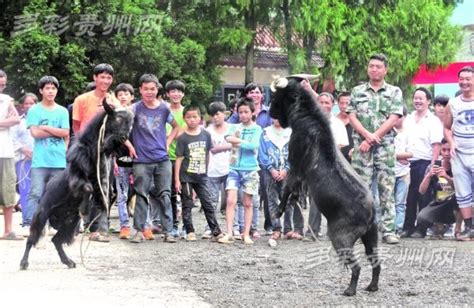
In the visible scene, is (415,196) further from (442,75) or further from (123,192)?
(442,75)

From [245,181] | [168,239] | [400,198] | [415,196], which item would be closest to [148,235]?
[168,239]

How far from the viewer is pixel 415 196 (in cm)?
1083

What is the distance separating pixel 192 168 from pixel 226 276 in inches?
105

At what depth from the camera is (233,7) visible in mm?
21312

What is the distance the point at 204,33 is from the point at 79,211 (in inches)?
547

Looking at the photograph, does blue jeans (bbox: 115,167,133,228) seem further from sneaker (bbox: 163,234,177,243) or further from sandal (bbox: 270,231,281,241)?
sandal (bbox: 270,231,281,241)

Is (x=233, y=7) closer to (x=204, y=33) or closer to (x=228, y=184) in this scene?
(x=204, y=33)

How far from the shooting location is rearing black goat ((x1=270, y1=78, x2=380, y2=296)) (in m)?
6.61

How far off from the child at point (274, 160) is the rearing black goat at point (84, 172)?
9.51ft

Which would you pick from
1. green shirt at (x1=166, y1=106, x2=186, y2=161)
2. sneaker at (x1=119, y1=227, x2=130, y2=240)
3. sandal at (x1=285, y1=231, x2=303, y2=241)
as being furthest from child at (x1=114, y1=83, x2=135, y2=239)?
sandal at (x1=285, y1=231, x2=303, y2=241)

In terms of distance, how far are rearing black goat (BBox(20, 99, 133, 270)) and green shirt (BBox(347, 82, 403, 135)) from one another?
317 cm

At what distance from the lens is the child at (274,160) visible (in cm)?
995
